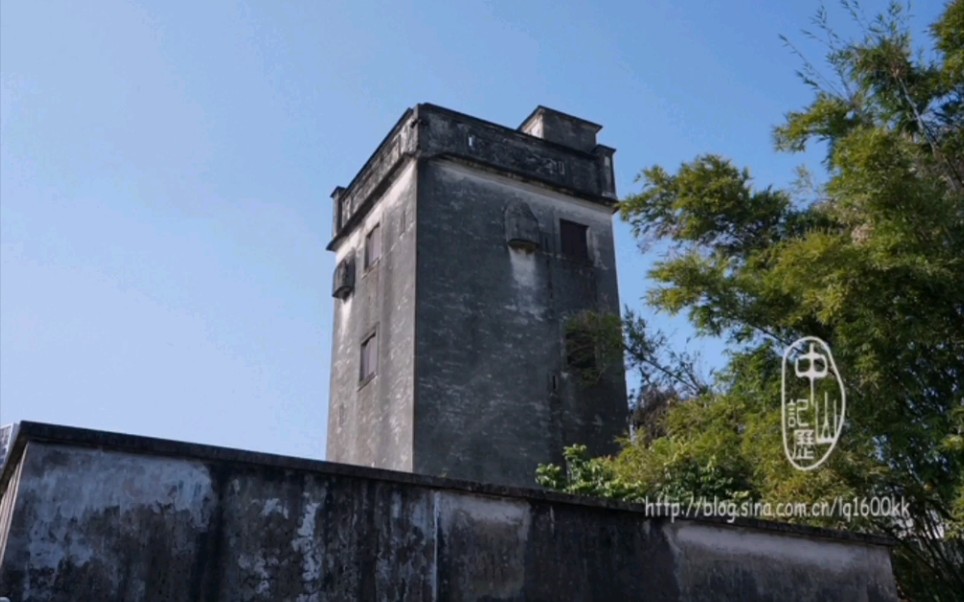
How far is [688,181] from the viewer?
975cm

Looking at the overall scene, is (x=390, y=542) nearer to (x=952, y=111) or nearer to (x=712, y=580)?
(x=712, y=580)

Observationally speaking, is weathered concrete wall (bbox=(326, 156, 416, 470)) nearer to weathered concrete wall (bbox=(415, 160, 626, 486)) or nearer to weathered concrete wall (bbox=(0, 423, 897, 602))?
weathered concrete wall (bbox=(415, 160, 626, 486))

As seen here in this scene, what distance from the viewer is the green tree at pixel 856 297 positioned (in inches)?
293

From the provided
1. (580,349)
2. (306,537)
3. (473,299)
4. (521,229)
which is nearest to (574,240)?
(521,229)

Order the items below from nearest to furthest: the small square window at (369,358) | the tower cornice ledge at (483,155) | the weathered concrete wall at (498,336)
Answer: the weathered concrete wall at (498,336) < the small square window at (369,358) < the tower cornice ledge at (483,155)

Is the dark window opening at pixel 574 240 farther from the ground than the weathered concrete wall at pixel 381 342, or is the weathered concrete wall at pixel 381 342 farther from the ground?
the dark window opening at pixel 574 240

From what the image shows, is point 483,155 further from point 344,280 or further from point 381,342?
point 381,342

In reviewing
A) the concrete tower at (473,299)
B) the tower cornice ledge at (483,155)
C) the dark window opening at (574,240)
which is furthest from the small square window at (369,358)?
the dark window opening at (574,240)

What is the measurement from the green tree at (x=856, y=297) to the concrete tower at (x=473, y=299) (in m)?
2.67

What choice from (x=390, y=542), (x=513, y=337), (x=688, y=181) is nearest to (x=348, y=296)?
(x=513, y=337)

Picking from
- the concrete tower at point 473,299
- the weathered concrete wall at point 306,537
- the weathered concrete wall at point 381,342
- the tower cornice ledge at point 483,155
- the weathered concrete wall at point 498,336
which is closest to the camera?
the weathered concrete wall at point 306,537

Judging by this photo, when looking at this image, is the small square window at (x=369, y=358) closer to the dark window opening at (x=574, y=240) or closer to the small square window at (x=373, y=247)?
the small square window at (x=373, y=247)

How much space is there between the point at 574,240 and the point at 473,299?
242cm

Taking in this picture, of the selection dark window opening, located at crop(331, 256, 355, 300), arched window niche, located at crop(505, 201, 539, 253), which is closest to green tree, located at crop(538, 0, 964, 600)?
arched window niche, located at crop(505, 201, 539, 253)
